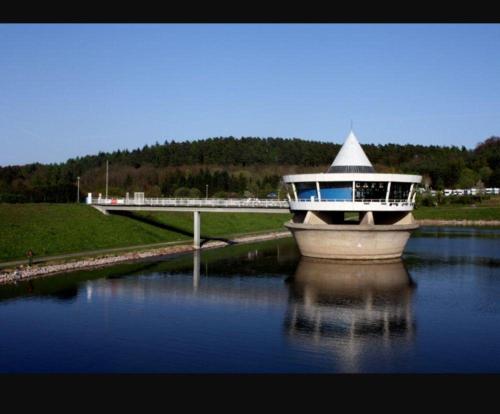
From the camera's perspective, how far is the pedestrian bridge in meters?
64.8

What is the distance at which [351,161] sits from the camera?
61469 millimetres

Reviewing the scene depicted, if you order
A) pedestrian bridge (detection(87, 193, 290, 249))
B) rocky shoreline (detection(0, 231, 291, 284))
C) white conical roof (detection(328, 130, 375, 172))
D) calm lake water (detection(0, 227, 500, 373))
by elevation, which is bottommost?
calm lake water (detection(0, 227, 500, 373))

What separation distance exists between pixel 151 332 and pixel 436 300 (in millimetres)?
20439

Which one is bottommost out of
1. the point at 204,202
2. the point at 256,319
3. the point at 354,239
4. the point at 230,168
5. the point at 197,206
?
the point at 256,319

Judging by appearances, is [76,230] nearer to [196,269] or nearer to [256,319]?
[196,269]

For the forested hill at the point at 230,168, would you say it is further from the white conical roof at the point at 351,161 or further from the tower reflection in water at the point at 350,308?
the tower reflection in water at the point at 350,308

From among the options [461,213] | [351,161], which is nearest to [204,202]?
[351,161]

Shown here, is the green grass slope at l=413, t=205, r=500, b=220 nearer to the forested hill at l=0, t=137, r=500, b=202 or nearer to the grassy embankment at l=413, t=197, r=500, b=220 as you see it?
the grassy embankment at l=413, t=197, r=500, b=220

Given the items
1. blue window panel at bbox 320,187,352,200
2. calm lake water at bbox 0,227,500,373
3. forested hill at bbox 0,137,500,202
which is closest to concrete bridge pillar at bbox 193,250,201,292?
calm lake water at bbox 0,227,500,373

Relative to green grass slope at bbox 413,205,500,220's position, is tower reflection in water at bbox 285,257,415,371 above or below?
below

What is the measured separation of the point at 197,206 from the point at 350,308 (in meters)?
34.9

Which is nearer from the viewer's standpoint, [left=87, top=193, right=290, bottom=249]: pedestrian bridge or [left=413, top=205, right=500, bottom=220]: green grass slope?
[left=87, top=193, right=290, bottom=249]: pedestrian bridge

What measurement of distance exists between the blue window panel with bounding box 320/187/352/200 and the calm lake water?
22.9 ft

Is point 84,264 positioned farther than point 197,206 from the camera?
No
